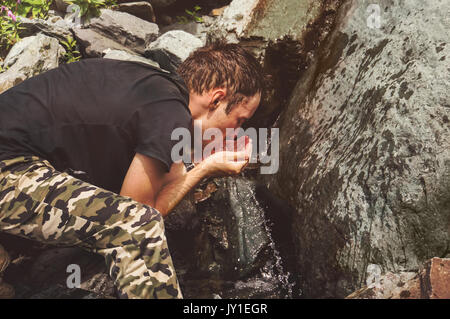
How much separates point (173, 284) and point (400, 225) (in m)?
1.44

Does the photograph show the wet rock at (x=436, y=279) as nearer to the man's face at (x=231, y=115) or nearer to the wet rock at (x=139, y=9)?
the man's face at (x=231, y=115)

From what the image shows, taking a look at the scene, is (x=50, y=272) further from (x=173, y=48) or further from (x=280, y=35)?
(x=173, y=48)

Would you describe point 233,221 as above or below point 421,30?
below

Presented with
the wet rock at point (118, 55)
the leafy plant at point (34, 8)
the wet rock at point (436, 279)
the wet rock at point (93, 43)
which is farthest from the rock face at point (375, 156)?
the leafy plant at point (34, 8)

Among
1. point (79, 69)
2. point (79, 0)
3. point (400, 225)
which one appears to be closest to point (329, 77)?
point (400, 225)

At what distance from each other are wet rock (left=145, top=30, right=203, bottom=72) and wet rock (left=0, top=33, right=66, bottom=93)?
4.46 feet

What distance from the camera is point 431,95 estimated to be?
2516mm

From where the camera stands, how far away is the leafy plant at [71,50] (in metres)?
5.92

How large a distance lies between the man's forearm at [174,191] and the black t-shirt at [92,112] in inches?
16.1

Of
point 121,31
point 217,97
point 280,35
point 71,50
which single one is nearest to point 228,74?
point 217,97

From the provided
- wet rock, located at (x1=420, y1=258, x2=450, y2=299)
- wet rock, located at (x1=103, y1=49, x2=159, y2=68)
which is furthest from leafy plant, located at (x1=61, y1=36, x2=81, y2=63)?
wet rock, located at (x1=420, y1=258, x2=450, y2=299)

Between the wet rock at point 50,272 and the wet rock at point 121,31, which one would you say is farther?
the wet rock at point 121,31

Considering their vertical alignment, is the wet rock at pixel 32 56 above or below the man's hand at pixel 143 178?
above

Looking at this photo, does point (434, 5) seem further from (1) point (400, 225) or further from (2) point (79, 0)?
(2) point (79, 0)
